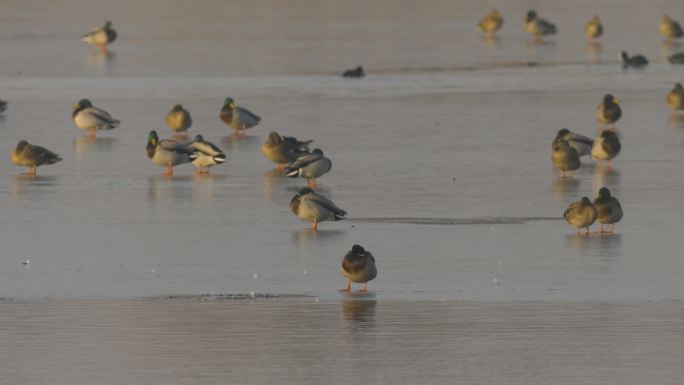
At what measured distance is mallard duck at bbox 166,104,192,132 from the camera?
32625 mm

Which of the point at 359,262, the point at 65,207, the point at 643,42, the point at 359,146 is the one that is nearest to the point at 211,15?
the point at 643,42

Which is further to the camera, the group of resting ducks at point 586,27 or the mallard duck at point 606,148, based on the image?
the group of resting ducks at point 586,27

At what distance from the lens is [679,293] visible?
675 inches

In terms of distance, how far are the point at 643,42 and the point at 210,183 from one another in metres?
30.5

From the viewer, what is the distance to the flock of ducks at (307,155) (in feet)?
68.8

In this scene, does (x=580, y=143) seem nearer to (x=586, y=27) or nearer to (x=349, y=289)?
(x=349, y=289)

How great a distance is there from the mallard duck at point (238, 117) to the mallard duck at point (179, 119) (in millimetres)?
694

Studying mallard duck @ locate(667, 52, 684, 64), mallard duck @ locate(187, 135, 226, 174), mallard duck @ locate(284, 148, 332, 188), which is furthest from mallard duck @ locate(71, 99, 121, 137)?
mallard duck @ locate(667, 52, 684, 64)

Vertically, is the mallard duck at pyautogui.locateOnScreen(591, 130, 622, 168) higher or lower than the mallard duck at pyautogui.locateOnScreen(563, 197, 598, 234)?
higher

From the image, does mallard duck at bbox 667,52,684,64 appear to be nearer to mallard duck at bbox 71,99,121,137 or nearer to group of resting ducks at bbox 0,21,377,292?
group of resting ducks at bbox 0,21,377,292

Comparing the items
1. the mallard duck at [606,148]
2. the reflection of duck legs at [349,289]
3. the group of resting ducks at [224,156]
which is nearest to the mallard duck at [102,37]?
the group of resting ducks at [224,156]

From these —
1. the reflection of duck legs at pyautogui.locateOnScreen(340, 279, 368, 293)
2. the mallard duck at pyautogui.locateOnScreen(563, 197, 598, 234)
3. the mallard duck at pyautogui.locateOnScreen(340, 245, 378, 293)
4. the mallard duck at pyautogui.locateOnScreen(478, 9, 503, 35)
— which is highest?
the mallard duck at pyautogui.locateOnScreen(478, 9, 503, 35)

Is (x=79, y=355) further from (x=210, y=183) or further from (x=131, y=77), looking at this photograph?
(x=131, y=77)

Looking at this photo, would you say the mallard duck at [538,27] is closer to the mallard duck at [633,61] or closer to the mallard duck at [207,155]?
the mallard duck at [633,61]
